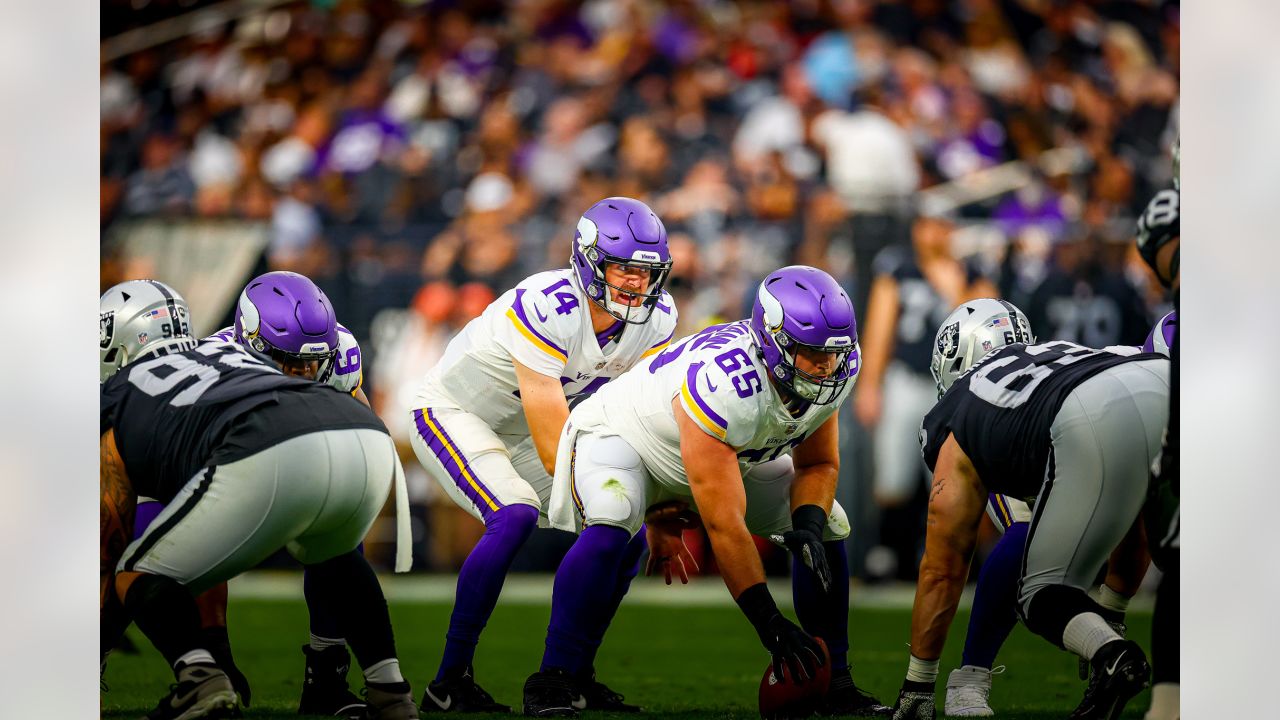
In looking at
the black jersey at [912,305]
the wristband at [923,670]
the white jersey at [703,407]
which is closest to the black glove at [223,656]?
the white jersey at [703,407]

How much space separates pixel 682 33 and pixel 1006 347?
259 inches

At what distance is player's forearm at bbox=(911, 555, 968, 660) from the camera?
3959 mm

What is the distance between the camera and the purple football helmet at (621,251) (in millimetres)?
4453

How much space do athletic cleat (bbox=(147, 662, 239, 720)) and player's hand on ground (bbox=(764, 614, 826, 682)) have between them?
1349mm

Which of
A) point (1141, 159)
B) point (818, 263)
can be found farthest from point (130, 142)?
point (1141, 159)

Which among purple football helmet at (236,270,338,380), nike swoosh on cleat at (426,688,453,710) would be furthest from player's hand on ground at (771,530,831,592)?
purple football helmet at (236,270,338,380)

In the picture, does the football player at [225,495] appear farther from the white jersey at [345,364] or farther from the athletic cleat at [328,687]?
the white jersey at [345,364]

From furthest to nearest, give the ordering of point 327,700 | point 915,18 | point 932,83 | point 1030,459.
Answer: point 915,18 < point 932,83 < point 327,700 < point 1030,459

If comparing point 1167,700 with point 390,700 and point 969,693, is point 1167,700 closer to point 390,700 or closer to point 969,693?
point 969,693

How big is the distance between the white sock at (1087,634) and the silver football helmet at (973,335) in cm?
120

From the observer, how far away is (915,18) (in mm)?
10117
